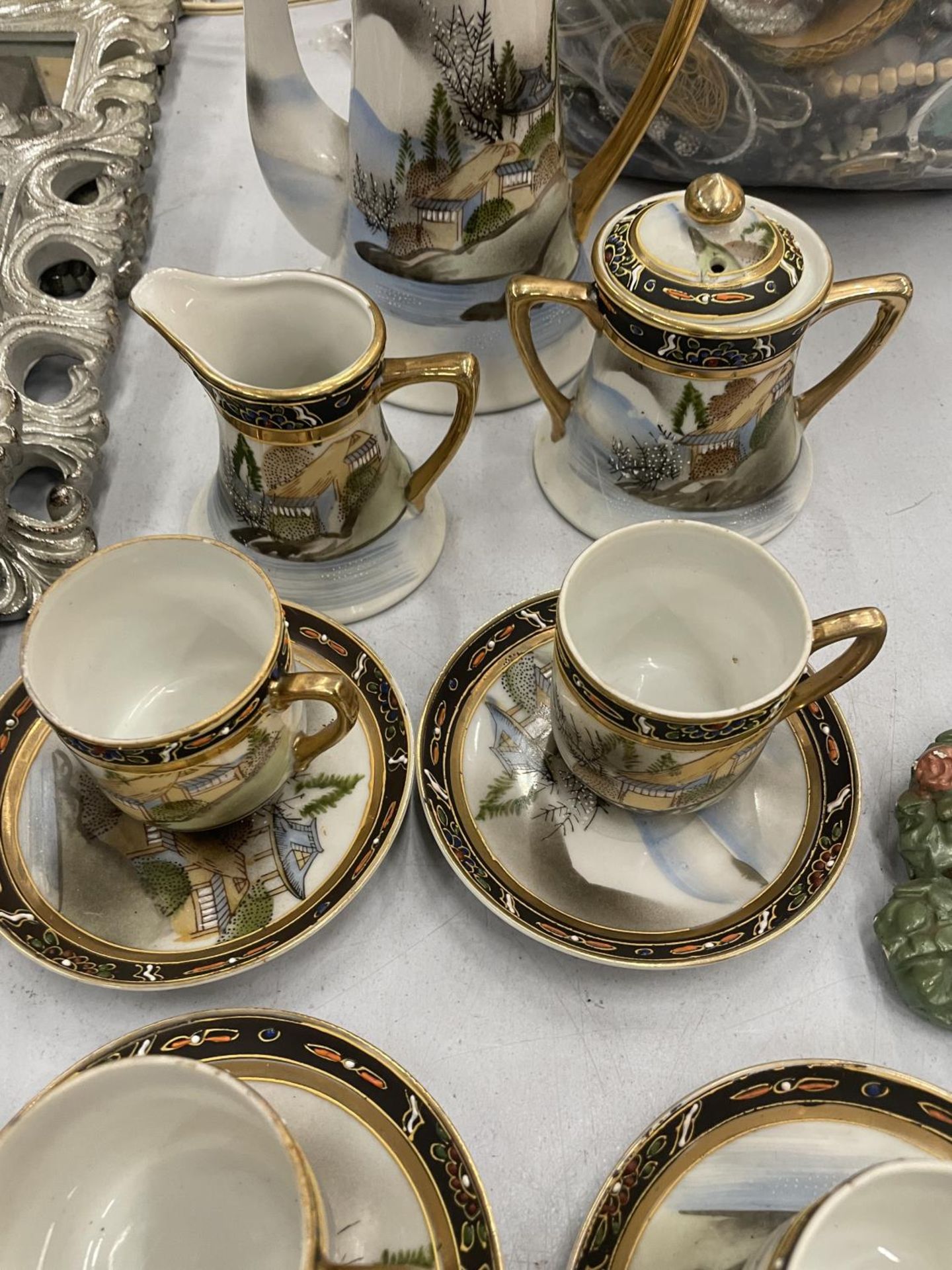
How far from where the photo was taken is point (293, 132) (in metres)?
0.54

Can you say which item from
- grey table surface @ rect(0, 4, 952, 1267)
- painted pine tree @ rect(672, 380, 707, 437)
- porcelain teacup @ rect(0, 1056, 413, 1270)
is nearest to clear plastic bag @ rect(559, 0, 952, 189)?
grey table surface @ rect(0, 4, 952, 1267)

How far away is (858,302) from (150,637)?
40 centimetres

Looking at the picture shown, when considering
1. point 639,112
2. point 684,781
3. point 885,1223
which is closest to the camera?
point 885,1223

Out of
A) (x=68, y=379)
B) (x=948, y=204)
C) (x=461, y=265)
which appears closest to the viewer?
(x=461, y=265)

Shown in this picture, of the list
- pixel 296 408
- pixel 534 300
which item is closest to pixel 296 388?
pixel 296 408

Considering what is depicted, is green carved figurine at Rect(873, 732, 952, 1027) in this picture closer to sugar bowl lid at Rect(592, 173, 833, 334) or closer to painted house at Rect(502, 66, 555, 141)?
sugar bowl lid at Rect(592, 173, 833, 334)

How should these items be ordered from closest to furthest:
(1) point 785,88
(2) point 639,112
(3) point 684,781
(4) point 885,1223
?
1. (4) point 885,1223
2. (3) point 684,781
3. (2) point 639,112
4. (1) point 785,88

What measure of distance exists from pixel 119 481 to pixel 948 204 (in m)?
0.63

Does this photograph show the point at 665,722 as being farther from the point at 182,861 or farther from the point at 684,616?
the point at 182,861

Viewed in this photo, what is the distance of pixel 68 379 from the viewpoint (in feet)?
2.11

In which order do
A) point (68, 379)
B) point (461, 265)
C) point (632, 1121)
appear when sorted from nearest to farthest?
point (632, 1121)
point (461, 265)
point (68, 379)

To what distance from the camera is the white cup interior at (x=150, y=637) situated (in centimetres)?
43

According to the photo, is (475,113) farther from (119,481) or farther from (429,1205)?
(429,1205)

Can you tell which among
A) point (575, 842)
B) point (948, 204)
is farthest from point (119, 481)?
point (948, 204)
